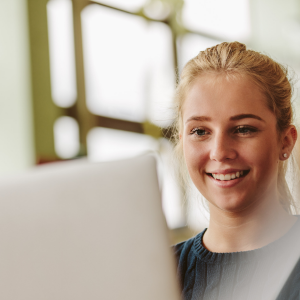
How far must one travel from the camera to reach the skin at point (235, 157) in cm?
74

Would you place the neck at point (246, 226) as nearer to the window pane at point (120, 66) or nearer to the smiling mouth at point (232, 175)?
the smiling mouth at point (232, 175)

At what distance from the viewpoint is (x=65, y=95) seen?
3410 millimetres

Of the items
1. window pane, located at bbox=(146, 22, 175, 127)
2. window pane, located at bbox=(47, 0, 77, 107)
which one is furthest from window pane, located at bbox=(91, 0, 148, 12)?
window pane, located at bbox=(47, 0, 77, 107)

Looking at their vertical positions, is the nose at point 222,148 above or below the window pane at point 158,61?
below

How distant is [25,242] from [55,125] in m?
2.90

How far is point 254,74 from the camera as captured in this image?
790 mm

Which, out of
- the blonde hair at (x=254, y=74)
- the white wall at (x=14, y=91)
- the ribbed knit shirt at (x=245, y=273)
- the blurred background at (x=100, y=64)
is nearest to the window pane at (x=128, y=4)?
the blurred background at (x=100, y=64)

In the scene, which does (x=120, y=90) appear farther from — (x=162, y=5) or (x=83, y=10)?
(x=162, y=5)

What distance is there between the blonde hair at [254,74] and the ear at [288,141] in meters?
0.01

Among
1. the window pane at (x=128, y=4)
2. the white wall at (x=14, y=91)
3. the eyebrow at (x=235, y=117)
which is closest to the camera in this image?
the eyebrow at (x=235, y=117)

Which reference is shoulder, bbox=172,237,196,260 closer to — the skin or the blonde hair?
the skin

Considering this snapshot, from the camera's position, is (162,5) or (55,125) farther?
(162,5)

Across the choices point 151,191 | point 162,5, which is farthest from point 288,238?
point 162,5

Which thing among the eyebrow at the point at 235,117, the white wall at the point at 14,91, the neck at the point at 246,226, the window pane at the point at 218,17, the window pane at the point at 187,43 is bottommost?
the neck at the point at 246,226
